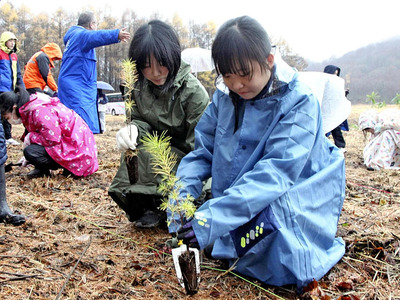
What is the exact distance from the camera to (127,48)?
102 feet

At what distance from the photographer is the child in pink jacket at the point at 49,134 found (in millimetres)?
3490

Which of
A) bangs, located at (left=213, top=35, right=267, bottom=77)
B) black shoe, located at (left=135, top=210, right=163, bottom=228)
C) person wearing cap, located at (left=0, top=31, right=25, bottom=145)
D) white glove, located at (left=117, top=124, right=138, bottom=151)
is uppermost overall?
bangs, located at (left=213, top=35, right=267, bottom=77)

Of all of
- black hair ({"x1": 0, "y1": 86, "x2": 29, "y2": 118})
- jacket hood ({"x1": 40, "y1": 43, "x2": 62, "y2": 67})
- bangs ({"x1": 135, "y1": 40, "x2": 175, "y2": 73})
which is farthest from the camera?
jacket hood ({"x1": 40, "y1": 43, "x2": 62, "y2": 67})

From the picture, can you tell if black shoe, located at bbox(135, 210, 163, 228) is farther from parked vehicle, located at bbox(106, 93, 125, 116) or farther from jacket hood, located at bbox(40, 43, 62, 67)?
parked vehicle, located at bbox(106, 93, 125, 116)

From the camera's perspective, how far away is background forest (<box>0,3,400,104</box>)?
112 feet

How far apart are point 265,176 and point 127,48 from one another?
3149 centimetres

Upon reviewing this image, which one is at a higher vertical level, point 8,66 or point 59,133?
point 8,66

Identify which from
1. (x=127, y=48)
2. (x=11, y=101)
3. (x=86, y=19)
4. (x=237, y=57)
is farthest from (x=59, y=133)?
(x=127, y=48)

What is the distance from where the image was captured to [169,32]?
2145mm

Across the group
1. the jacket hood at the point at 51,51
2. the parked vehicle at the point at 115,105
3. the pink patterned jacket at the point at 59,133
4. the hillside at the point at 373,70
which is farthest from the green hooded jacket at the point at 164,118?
the hillside at the point at 373,70

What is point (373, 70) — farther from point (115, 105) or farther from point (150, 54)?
point (150, 54)

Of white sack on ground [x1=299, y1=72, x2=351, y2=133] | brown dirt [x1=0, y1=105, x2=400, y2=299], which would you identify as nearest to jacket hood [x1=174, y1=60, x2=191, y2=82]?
brown dirt [x1=0, y1=105, x2=400, y2=299]

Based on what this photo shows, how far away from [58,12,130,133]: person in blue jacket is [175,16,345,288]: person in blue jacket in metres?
2.92

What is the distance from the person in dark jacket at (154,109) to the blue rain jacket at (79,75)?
216cm
